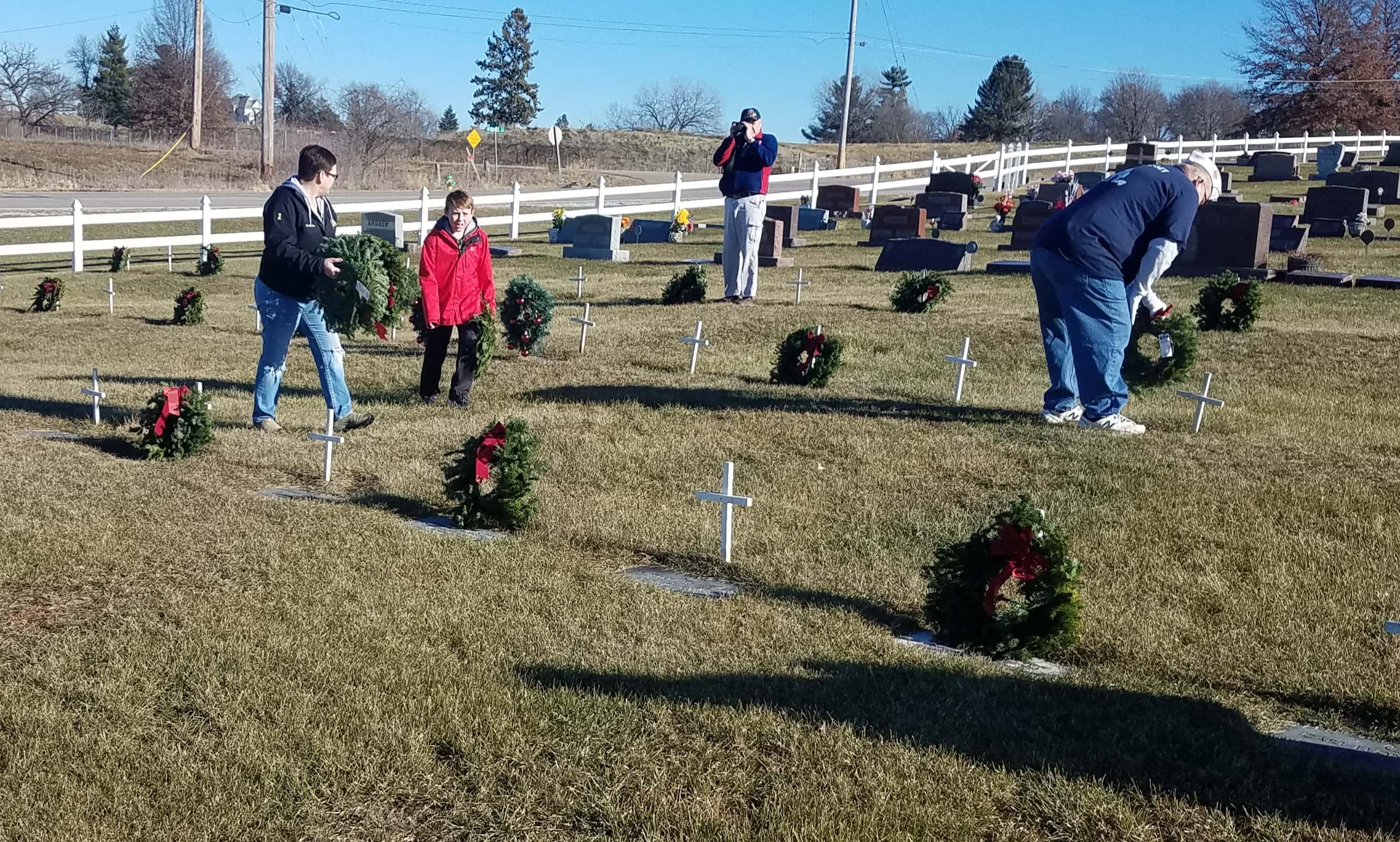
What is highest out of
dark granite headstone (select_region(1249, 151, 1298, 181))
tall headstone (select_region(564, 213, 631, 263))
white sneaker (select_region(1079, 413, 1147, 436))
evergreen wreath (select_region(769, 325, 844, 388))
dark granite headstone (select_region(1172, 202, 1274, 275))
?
dark granite headstone (select_region(1249, 151, 1298, 181))

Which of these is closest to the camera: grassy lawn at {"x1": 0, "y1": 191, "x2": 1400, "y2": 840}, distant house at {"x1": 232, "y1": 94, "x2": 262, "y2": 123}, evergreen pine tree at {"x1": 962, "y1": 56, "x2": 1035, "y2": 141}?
grassy lawn at {"x1": 0, "y1": 191, "x2": 1400, "y2": 840}

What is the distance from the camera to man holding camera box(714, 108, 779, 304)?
51.4 feet

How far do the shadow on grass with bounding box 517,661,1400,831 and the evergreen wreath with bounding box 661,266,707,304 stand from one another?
11.5m

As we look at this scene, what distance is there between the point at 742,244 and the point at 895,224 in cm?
892

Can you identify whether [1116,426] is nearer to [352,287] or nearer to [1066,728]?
[1066,728]

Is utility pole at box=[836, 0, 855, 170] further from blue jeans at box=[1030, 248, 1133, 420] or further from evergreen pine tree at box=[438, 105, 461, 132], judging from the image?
evergreen pine tree at box=[438, 105, 461, 132]

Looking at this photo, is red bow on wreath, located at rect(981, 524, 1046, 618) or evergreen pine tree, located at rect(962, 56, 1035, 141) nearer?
red bow on wreath, located at rect(981, 524, 1046, 618)

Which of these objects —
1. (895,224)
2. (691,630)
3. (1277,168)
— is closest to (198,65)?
(895,224)

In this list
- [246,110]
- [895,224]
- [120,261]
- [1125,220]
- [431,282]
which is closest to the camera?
[1125,220]

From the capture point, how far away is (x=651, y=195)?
165 ft

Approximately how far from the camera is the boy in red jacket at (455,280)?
9.96 meters

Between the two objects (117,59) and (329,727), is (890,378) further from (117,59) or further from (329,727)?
(117,59)

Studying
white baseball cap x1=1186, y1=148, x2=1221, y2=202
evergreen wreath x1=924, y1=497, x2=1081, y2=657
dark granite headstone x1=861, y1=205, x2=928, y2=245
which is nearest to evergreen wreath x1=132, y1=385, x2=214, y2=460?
evergreen wreath x1=924, y1=497, x2=1081, y2=657

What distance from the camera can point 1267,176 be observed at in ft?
130
